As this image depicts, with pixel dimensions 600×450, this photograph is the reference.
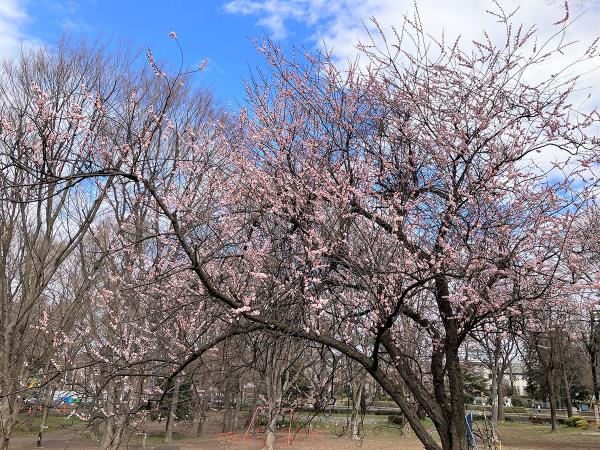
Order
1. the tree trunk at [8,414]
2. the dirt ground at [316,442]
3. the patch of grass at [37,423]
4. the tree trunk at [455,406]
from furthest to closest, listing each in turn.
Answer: the dirt ground at [316,442] → the tree trunk at [8,414] → the patch of grass at [37,423] → the tree trunk at [455,406]

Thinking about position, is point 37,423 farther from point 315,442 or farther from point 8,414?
point 8,414

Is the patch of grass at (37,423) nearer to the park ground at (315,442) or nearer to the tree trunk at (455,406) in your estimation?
the park ground at (315,442)

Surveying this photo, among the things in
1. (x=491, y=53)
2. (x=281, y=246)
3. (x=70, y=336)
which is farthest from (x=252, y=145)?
(x=70, y=336)

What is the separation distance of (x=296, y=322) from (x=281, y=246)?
95cm

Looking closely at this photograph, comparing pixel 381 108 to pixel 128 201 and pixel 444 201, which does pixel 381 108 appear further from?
pixel 128 201

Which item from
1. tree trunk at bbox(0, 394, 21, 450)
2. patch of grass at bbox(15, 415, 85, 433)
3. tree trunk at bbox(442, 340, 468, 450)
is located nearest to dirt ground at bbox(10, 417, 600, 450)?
patch of grass at bbox(15, 415, 85, 433)

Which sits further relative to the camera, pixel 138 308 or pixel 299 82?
pixel 138 308

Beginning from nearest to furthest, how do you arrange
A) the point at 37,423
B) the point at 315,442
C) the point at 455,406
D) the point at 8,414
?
the point at 455,406 < the point at 8,414 < the point at 315,442 < the point at 37,423

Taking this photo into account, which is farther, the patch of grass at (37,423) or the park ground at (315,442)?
the park ground at (315,442)

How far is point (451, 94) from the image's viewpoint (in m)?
5.40

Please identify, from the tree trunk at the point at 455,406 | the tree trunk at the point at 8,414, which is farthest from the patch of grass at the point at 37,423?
the tree trunk at the point at 455,406

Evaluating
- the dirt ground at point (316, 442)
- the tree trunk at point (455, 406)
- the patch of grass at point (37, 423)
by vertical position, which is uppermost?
the tree trunk at point (455, 406)

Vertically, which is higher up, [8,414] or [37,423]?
[8,414]

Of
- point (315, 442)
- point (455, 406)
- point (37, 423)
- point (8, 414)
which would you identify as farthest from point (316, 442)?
point (455, 406)
